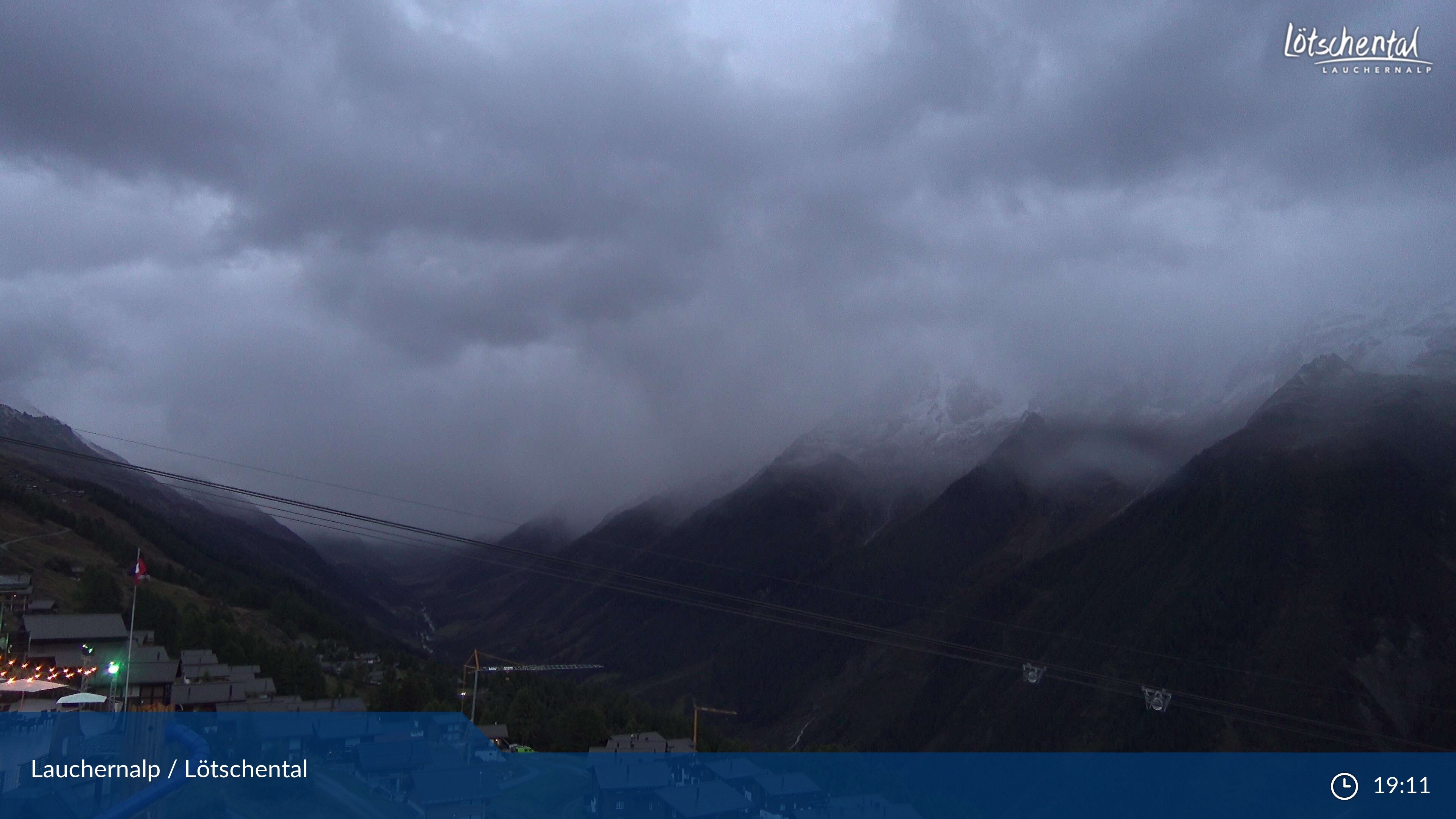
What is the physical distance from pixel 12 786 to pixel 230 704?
29659 millimetres

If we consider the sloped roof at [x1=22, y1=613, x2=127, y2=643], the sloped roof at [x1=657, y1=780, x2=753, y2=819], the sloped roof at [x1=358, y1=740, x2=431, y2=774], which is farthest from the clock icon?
the sloped roof at [x1=22, y1=613, x2=127, y2=643]

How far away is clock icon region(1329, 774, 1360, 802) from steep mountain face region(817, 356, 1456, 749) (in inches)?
980

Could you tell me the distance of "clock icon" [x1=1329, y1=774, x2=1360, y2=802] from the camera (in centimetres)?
7756

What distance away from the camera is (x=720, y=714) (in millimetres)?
195375

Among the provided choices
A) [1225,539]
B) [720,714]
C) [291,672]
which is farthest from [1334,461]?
[291,672]

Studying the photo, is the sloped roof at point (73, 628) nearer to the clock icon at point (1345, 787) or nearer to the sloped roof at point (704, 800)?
the sloped roof at point (704, 800)

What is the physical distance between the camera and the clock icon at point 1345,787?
7756 centimetres

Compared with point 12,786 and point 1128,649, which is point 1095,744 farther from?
point 12,786

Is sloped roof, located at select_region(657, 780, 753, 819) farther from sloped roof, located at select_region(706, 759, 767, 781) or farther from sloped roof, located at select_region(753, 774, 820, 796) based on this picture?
sloped roof, located at select_region(706, 759, 767, 781)

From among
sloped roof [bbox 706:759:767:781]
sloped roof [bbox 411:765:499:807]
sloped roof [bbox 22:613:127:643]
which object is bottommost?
sloped roof [bbox 706:759:767:781]

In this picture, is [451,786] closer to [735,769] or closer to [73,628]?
[735,769]
